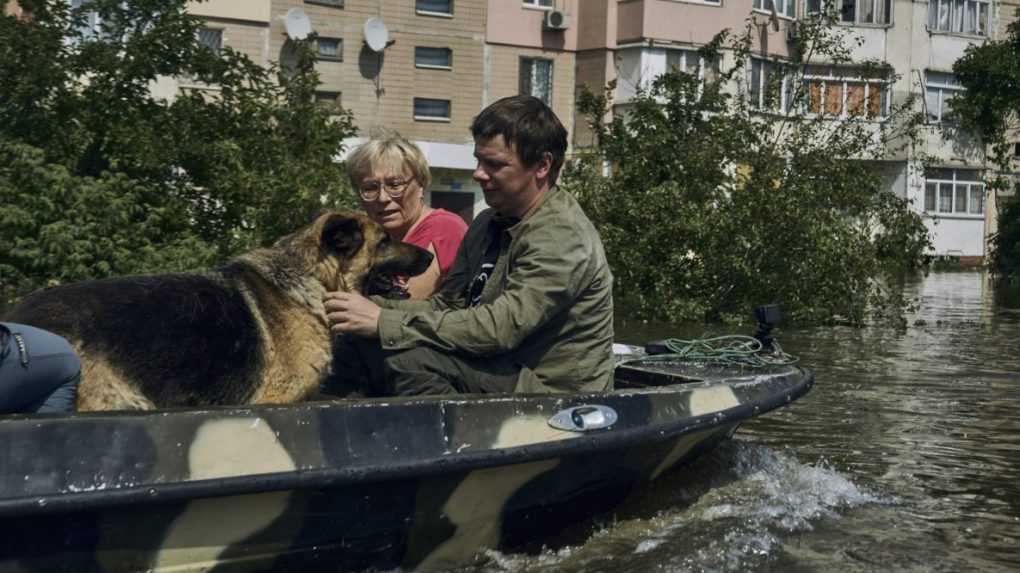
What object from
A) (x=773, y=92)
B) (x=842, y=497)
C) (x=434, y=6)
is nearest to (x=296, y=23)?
(x=434, y=6)

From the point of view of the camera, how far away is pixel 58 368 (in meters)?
4.40

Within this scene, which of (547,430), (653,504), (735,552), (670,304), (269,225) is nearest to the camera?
(547,430)

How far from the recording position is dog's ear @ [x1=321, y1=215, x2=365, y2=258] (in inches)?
218

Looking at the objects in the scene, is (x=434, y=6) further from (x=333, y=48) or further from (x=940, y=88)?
(x=940, y=88)

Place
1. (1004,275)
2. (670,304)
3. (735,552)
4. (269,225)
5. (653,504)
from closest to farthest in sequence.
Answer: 1. (735,552)
2. (653,504)
3. (269,225)
4. (670,304)
5. (1004,275)

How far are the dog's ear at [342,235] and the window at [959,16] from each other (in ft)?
145

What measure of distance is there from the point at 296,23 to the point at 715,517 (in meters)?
30.6

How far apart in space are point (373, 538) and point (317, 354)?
87cm

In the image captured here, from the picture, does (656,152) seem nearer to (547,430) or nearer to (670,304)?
(670,304)

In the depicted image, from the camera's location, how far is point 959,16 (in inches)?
1865

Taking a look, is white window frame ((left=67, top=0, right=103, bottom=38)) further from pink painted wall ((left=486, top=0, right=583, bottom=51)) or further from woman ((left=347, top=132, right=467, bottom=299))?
pink painted wall ((left=486, top=0, right=583, bottom=51))

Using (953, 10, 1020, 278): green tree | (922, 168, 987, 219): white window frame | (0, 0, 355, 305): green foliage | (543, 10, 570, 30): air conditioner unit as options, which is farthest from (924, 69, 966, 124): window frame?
(0, 0, 355, 305): green foliage

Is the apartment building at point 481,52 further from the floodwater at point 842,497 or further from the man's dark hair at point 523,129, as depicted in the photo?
the man's dark hair at point 523,129

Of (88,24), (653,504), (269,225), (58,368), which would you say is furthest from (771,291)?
(58,368)
